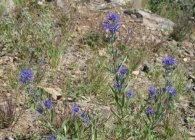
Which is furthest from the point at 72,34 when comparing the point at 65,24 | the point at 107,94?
the point at 107,94

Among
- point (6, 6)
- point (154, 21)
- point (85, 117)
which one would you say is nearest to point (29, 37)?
point (6, 6)

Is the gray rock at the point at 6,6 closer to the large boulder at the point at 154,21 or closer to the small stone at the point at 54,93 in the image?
the small stone at the point at 54,93

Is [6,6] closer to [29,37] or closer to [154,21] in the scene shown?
[29,37]

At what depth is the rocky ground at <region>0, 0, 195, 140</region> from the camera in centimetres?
477

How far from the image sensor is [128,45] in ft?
20.0

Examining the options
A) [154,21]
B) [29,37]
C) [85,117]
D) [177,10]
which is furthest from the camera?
[177,10]

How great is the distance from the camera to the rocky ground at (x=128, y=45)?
4.77 meters

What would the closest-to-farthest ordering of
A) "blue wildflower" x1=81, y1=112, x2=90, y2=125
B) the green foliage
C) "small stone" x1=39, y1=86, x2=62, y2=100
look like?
"blue wildflower" x1=81, y1=112, x2=90, y2=125 < "small stone" x1=39, y1=86, x2=62, y2=100 < the green foliage

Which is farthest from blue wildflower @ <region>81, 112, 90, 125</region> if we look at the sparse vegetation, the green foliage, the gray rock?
the sparse vegetation

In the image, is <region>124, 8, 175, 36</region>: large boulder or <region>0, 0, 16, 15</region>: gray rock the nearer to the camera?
<region>0, 0, 16, 15</region>: gray rock

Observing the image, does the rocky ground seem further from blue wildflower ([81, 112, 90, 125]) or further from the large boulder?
blue wildflower ([81, 112, 90, 125])

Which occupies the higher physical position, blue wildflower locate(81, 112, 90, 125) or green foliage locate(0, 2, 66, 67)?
green foliage locate(0, 2, 66, 67)

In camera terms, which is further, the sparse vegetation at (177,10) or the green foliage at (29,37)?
the sparse vegetation at (177,10)

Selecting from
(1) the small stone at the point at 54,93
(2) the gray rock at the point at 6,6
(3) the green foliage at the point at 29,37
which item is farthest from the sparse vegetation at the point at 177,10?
(1) the small stone at the point at 54,93
